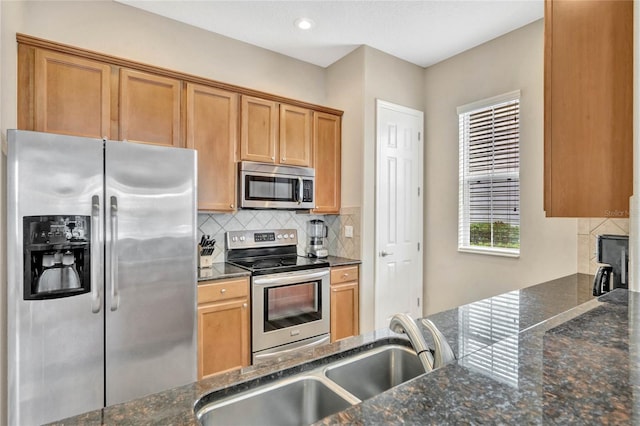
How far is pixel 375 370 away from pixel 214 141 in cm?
219

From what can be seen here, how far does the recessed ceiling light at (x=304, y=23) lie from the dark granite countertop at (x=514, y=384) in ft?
8.67

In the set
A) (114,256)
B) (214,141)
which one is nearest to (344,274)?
(214,141)

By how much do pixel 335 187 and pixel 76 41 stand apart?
7.87 ft

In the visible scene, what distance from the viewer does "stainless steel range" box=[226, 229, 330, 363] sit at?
8.41 ft

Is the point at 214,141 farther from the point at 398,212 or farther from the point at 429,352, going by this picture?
the point at 429,352

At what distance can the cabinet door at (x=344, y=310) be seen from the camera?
2.97m

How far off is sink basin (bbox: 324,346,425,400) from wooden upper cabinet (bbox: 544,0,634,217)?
2.78 ft

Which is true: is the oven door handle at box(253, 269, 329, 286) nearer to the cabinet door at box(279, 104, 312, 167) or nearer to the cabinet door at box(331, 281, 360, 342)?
the cabinet door at box(331, 281, 360, 342)

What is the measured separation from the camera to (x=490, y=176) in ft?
9.85

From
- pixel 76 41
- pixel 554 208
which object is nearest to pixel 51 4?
pixel 76 41

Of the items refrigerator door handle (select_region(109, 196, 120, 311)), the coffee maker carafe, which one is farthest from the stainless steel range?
refrigerator door handle (select_region(109, 196, 120, 311))

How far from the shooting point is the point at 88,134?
7.14 ft

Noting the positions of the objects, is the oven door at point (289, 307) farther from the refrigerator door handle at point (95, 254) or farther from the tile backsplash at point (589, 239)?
the tile backsplash at point (589, 239)

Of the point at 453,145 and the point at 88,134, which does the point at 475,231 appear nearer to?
the point at 453,145
